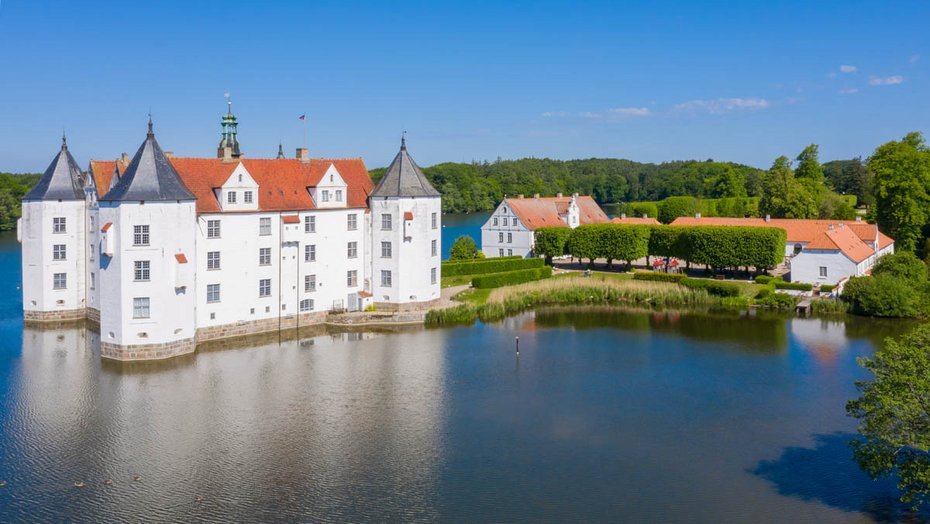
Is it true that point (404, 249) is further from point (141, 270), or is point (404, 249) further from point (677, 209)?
point (677, 209)

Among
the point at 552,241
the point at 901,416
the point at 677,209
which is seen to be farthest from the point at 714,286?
the point at 677,209

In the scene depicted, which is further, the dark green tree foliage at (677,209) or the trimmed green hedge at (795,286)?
the dark green tree foliage at (677,209)

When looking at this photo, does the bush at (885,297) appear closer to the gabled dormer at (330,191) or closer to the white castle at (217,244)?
the white castle at (217,244)

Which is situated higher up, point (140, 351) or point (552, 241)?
point (552, 241)

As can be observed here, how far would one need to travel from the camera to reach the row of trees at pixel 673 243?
154 ft

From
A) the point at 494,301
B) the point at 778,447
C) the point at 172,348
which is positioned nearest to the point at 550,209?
the point at 494,301

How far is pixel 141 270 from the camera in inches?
1143

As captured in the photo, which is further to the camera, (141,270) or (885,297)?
(885,297)

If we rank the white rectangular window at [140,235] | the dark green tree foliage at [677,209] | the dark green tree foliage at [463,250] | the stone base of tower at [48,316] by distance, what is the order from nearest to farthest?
1. the white rectangular window at [140,235]
2. the stone base of tower at [48,316]
3. the dark green tree foliage at [463,250]
4. the dark green tree foliage at [677,209]

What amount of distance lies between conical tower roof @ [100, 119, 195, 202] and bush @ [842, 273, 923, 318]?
1249 inches

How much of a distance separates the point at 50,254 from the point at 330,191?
12623 mm

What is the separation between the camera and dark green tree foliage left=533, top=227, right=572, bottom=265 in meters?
53.2

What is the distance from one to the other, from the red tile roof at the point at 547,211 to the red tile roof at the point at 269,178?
19.5 m

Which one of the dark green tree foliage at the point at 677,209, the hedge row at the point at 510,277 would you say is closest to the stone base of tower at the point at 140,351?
the hedge row at the point at 510,277
